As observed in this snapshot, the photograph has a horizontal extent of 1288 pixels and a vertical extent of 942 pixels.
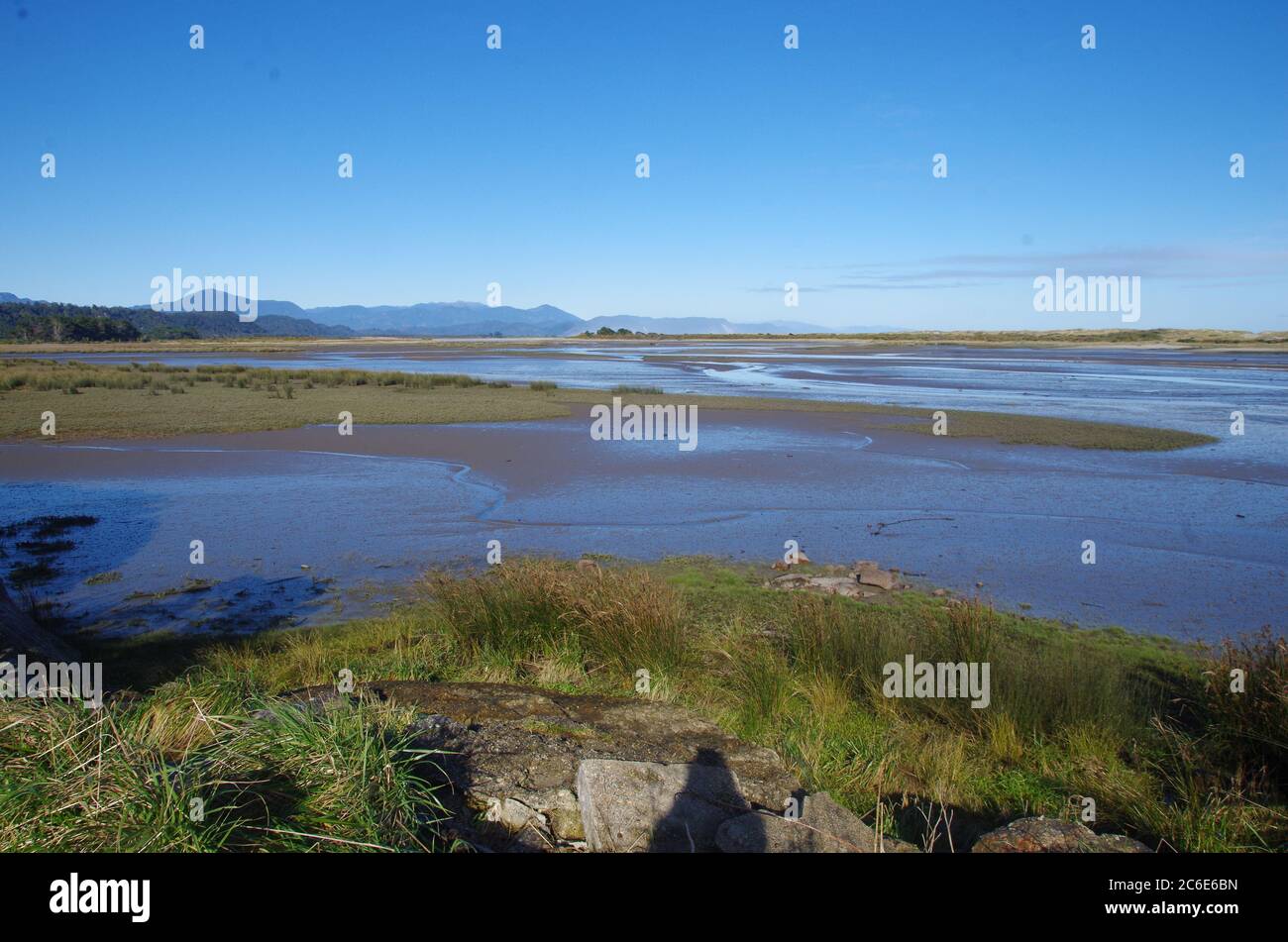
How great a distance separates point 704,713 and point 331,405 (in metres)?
25.2

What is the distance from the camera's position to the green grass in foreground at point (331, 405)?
22.2 meters

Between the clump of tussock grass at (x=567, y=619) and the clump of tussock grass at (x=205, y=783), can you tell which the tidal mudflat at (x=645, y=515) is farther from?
the clump of tussock grass at (x=205, y=783)

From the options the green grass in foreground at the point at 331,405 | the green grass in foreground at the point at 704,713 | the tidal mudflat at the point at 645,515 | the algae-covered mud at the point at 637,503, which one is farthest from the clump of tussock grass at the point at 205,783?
the green grass in foreground at the point at 331,405

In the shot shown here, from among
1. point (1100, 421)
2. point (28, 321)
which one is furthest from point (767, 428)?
point (28, 321)

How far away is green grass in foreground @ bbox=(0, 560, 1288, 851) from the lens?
3229 millimetres

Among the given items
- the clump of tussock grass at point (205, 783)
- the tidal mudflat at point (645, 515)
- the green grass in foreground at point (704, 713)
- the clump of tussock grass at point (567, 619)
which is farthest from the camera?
the tidal mudflat at point (645, 515)

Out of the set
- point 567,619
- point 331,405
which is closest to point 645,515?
point 567,619

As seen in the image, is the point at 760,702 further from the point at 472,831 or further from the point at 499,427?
the point at 499,427

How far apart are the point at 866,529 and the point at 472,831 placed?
10.2m

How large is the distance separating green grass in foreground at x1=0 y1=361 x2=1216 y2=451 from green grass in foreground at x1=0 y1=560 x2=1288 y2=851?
15.7 metres

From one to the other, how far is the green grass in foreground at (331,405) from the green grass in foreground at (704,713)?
51.5 ft

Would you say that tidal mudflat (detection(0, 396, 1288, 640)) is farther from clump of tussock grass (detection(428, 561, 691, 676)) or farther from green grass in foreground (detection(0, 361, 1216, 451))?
clump of tussock grass (detection(428, 561, 691, 676))

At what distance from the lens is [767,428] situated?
78.3ft

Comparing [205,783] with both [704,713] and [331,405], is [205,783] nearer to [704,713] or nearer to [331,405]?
[704,713]
